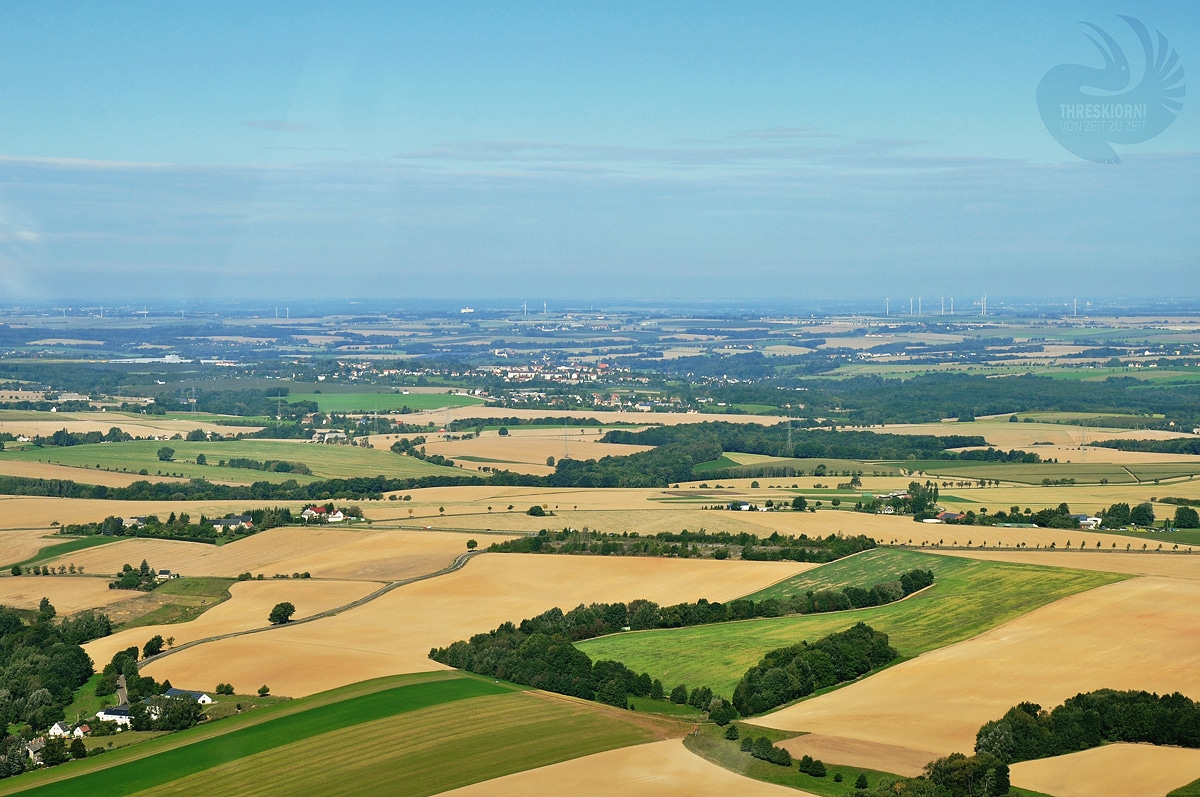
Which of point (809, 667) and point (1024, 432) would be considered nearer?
point (809, 667)

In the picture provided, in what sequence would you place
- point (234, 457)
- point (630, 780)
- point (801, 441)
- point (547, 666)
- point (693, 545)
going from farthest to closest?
point (801, 441)
point (234, 457)
point (693, 545)
point (547, 666)
point (630, 780)

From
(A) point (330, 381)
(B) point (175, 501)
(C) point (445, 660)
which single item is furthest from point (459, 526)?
(A) point (330, 381)

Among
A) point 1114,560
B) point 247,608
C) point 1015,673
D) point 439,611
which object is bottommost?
point 247,608

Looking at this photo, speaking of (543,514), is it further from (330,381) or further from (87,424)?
(330,381)

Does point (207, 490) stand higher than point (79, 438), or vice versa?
point (79, 438)

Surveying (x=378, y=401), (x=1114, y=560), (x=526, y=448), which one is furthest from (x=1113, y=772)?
(x=378, y=401)

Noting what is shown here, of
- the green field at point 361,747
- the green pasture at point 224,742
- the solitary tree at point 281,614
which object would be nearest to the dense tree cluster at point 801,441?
the solitary tree at point 281,614

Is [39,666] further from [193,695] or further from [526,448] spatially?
[526,448]
